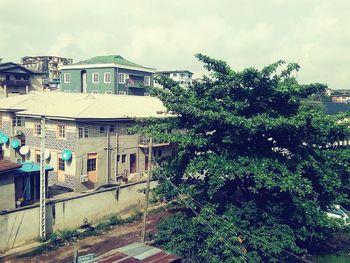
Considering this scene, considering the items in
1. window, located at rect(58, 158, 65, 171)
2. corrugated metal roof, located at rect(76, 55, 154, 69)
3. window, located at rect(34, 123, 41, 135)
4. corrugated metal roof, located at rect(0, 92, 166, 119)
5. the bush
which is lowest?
the bush

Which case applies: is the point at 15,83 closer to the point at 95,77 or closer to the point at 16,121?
the point at 95,77

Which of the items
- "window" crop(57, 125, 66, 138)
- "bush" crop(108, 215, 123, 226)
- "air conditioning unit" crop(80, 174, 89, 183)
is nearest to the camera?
"bush" crop(108, 215, 123, 226)

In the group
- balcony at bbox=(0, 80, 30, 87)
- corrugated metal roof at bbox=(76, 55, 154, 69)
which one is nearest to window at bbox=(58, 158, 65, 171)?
balcony at bbox=(0, 80, 30, 87)

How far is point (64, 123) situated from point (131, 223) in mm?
12198

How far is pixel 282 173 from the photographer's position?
60.6 feet

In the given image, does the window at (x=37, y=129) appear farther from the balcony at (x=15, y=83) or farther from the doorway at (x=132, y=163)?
the balcony at (x=15, y=83)

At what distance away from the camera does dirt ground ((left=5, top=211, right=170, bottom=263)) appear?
22.0 metres

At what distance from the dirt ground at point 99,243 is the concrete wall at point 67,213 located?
1.74 metres

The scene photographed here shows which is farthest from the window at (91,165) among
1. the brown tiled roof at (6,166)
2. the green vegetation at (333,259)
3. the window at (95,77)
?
the window at (95,77)

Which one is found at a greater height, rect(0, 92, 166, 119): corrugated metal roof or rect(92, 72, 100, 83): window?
rect(92, 72, 100, 83): window

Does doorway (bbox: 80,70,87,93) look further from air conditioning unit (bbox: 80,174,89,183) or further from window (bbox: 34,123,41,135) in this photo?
air conditioning unit (bbox: 80,174,89,183)

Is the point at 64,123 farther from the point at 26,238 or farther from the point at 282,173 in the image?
the point at 282,173

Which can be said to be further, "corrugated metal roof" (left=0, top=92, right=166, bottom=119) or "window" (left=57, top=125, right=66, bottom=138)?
"corrugated metal roof" (left=0, top=92, right=166, bottom=119)

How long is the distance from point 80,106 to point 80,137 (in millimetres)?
4260
